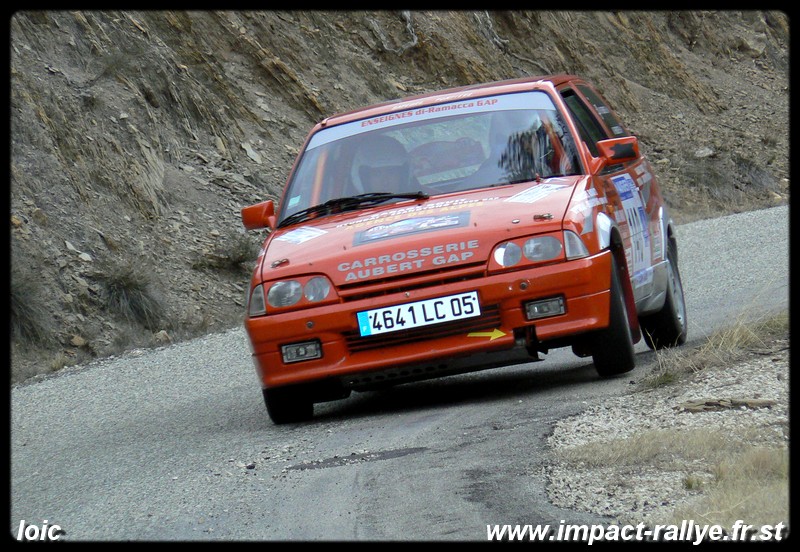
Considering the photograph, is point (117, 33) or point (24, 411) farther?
point (117, 33)

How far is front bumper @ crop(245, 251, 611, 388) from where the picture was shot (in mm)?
6152

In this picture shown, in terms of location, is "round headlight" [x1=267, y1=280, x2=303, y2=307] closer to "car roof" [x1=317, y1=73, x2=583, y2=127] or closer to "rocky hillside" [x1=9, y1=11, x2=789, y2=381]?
"car roof" [x1=317, y1=73, x2=583, y2=127]

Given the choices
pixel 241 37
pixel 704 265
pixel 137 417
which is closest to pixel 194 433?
pixel 137 417

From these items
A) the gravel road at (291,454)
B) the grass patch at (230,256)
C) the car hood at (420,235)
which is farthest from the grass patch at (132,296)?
the car hood at (420,235)

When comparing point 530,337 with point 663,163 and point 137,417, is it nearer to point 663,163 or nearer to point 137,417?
point 137,417

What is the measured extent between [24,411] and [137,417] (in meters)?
1.37

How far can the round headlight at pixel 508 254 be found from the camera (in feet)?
20.2

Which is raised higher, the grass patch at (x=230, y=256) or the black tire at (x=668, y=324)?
the black tire at (x=668, y=324)

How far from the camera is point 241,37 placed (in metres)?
20.8

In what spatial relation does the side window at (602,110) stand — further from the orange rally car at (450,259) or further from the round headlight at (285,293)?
the round headlight at (285,293)

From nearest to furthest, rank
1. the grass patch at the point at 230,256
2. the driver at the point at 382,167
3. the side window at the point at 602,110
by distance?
the driver at the point at 382,167 < the side window at the point at 602,110 < the grass patch at the point at 230,256

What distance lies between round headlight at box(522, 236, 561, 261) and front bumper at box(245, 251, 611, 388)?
0.20ft

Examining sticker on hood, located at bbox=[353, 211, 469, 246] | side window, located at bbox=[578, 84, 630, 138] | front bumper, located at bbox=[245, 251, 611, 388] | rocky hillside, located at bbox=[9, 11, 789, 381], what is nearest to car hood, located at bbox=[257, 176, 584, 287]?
sticker on hood, located at bbox=[353, 211, 469, 246]

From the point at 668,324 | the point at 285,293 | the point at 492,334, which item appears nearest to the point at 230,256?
the point at 668,324
